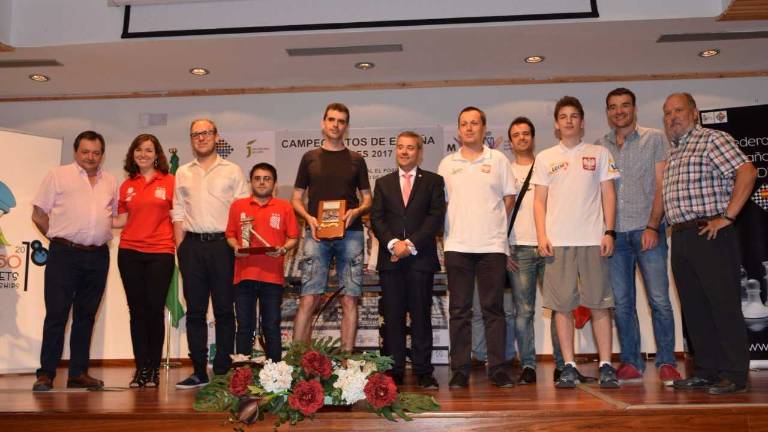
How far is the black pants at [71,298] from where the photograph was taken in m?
4.30

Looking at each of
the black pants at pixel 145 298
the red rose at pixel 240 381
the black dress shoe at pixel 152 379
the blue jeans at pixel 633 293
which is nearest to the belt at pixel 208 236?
the black pants at pixel 145 298

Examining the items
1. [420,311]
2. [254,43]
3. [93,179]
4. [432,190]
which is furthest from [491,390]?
[254,43]

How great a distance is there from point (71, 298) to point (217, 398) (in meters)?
1.81

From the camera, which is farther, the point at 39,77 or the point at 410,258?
the point at 39,77

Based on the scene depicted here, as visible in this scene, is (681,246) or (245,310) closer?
(681,246)

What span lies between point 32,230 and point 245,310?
8.54 feet

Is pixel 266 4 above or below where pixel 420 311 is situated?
above

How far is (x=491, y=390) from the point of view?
3754mm

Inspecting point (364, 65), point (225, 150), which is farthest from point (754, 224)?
point (225, 150)

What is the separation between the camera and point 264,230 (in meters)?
4.31

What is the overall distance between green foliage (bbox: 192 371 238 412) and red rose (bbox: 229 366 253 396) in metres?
0.04

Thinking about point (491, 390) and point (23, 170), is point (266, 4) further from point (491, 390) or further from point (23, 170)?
point (491, 390)

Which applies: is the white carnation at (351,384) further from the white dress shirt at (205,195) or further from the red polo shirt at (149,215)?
the red polo shirt at (149,215)

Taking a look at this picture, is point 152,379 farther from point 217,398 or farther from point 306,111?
point 306,111
